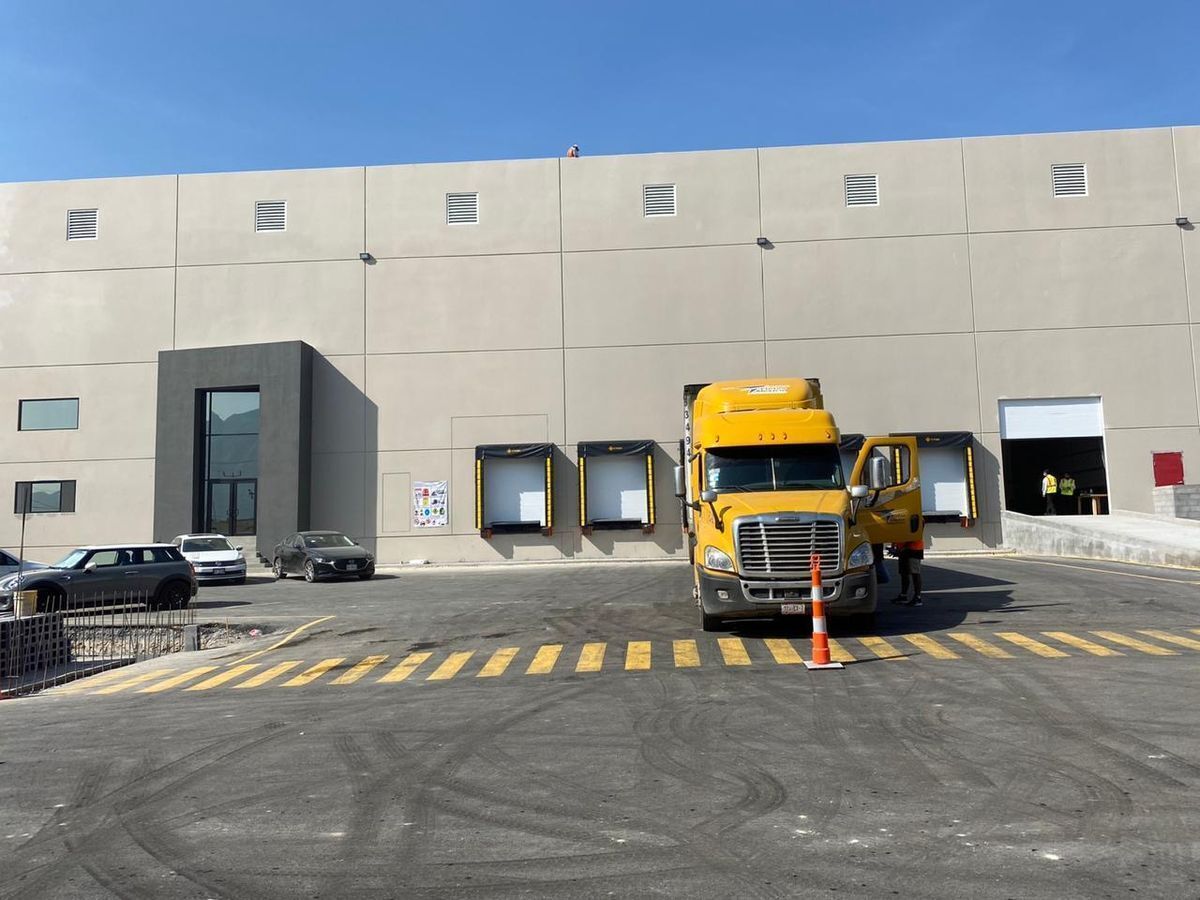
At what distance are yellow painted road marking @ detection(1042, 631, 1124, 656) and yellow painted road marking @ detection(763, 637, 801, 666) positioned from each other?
309cm

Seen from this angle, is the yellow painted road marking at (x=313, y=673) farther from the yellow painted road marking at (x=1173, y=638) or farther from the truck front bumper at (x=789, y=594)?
the yellow painted road marking at (x=1173, y=638)

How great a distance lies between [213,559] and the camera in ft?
86.7

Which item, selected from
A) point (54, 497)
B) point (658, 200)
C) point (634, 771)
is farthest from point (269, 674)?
point (54, 497)

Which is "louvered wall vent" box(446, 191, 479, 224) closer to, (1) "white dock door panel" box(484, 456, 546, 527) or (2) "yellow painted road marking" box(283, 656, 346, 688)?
(1) "white dock door panel" box(484, 456, 546, 527)

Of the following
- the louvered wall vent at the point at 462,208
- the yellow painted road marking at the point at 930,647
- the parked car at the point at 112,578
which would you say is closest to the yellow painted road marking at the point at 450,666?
the yellow painted road marking at the point at 930,647

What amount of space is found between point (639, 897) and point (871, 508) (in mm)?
12158

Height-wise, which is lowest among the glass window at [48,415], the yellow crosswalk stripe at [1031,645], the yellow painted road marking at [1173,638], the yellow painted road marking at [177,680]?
the yellow painted road marking at [177,680]

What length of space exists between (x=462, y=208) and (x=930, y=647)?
2648 cm

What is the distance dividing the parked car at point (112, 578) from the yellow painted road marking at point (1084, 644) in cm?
1668

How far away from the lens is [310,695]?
10.3 meters

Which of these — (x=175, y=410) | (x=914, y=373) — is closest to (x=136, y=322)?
(x=175, y=410)

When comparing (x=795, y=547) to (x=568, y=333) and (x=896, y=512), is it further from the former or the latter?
(x=568, y=333)

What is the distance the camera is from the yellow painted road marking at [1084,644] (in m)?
11.0

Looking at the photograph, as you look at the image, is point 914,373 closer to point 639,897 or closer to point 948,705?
point 948,705
